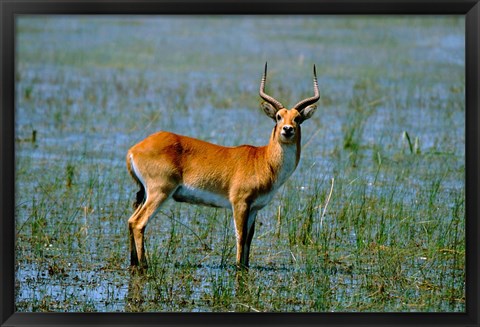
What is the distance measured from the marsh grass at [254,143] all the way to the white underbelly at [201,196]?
386mm

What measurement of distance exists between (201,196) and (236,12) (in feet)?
7.50

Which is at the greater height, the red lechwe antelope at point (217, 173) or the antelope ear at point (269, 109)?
the antelope ear at point (269, 109)

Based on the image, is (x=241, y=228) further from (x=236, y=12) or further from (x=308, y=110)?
(x=236, y=12)

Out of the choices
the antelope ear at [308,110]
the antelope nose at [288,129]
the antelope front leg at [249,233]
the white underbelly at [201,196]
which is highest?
the antelope ear at [308,110]

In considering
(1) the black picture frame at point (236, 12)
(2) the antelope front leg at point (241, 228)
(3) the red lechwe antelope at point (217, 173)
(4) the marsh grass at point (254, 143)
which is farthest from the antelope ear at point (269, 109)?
(1) the black picture frame at point (236, 12)

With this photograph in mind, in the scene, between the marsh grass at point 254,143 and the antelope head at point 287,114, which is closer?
the marsh grass at point 254,143

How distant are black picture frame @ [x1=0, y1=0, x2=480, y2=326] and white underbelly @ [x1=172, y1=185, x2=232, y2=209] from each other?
2237 mm

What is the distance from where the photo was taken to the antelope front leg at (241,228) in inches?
334

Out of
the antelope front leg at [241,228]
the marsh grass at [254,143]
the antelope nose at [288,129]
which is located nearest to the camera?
the marsh grass at [254,143]

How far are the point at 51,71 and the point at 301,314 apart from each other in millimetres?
13116

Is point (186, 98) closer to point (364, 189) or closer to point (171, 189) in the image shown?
point (364, 189)

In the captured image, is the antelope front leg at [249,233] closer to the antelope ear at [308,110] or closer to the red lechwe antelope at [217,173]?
the red lechwe antelope at [217,173]

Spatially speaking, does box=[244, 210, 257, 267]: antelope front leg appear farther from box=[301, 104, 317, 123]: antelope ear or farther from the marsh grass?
box=[301, 104, 317, 123]: antelope ear

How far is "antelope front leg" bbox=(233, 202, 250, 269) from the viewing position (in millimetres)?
8492
